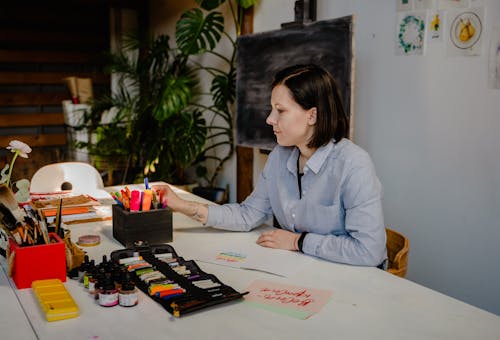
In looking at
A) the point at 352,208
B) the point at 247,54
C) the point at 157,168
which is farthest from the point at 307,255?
the point at 157,168

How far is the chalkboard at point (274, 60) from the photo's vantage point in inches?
110

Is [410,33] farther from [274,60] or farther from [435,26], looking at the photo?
[274,60]

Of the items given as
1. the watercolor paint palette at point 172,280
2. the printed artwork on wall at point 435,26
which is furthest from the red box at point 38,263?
the printed artwork on wall at point 435,26

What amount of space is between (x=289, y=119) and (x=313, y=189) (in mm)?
242

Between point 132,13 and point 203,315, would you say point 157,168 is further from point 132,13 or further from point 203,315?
point 203,315

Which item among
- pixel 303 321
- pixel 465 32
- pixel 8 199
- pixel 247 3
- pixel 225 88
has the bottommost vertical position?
pixel 303 321

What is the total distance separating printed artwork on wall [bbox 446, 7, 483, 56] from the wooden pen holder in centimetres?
163

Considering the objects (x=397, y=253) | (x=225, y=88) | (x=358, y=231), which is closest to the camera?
(x=358, y=231)

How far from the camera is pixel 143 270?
144 centimetres

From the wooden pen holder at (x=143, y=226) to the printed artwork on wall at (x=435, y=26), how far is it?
167cm

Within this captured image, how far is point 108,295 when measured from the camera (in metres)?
1.27

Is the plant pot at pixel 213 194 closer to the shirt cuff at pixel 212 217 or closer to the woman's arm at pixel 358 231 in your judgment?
the shirt cuff at pixel 212 217

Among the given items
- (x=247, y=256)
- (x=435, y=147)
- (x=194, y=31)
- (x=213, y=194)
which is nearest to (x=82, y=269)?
(x=247, y=256)

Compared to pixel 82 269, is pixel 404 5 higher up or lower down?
higher up
